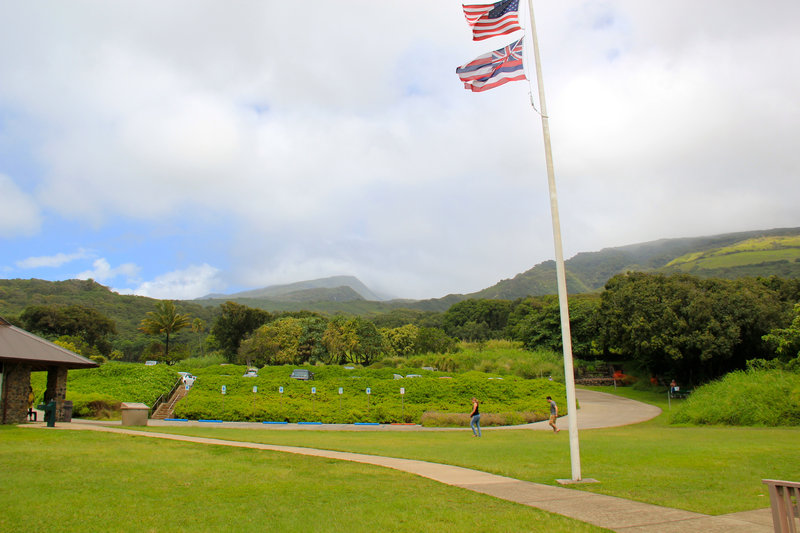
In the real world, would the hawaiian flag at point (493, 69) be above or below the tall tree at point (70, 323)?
above

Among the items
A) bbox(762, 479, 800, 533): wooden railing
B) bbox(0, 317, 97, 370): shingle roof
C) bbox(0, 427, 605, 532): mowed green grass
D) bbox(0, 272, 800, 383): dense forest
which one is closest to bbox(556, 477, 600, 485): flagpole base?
bbox(0, 427, 605, 532): mowed green grass

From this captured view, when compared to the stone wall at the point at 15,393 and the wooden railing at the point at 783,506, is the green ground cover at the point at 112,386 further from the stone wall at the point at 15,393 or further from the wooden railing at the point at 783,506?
the wooden railing at the point at 783,506

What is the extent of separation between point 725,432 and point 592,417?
10.8 metres

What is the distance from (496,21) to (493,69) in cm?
119

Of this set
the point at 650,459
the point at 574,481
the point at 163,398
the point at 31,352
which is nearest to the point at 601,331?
the point at 163,398

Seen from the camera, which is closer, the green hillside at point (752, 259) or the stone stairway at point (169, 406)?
the stone stairway at point (169, 406)

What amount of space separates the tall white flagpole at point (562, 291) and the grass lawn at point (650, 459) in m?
0.77

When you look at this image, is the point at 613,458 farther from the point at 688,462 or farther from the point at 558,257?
the point at 558,257

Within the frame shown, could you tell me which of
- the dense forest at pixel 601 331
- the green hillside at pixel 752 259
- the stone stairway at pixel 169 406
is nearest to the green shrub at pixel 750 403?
the dense forest at pixel 601 331

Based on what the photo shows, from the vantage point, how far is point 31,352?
2058 centimetres

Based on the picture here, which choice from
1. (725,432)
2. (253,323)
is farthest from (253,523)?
(253,323)

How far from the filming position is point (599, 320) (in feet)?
176

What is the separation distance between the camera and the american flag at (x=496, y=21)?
40.6ft

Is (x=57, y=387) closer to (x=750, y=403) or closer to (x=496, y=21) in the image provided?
(x=496, y=21)
